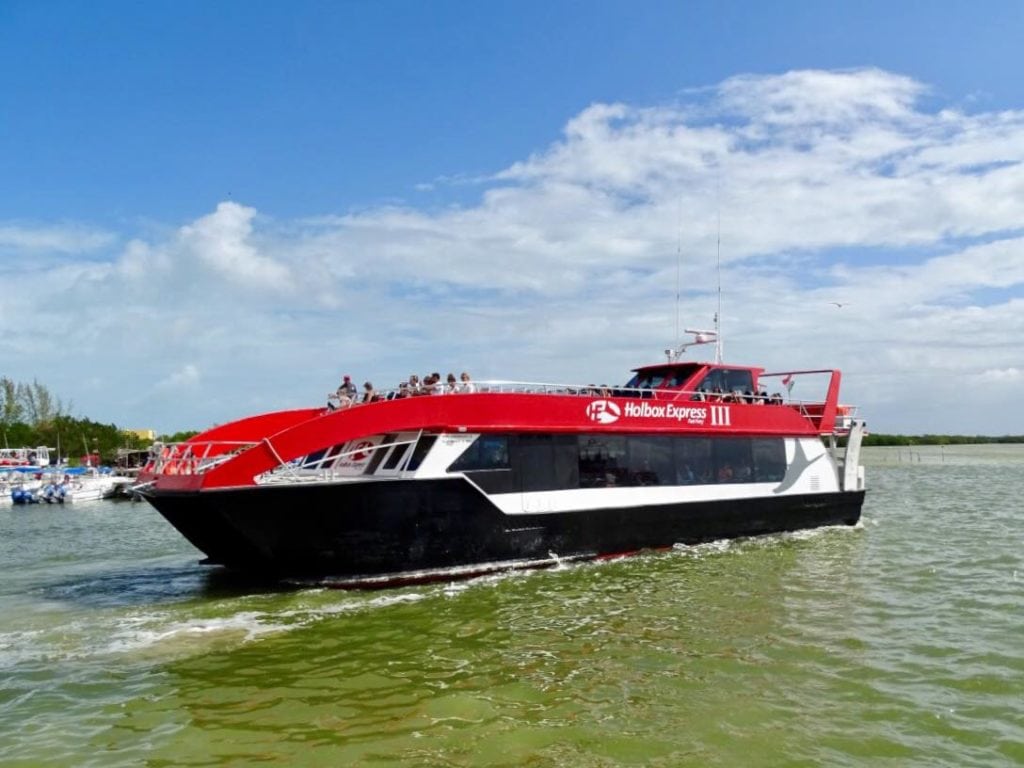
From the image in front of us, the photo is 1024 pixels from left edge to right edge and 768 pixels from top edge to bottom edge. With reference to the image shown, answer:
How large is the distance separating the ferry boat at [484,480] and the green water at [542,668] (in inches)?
24.5

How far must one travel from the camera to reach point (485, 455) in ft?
42.5

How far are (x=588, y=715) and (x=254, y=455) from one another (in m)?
→ 6.53

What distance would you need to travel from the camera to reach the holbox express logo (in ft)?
47.0

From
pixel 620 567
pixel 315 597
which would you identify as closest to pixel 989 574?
pixel 620 567

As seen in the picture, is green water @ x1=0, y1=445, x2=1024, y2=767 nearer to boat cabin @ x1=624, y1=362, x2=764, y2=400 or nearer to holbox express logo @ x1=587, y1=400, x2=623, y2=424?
holbox express logo @ x1=587, y1=400, x2=623, y2=424

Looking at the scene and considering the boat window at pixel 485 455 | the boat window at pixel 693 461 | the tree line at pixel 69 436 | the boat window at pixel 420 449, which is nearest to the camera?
the boat window at pixel 420 449

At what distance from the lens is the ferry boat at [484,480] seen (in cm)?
1165

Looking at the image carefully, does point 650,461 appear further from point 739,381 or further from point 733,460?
point 739,381

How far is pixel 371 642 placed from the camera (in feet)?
30.5

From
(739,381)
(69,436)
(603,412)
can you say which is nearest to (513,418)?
(603,412)

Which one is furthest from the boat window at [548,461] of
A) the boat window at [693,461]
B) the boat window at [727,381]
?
the boat window at [727,381]

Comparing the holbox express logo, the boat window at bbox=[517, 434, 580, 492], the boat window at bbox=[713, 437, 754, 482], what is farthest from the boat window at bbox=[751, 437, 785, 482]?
the boat window at bbox=[517, 434, 580, 492]

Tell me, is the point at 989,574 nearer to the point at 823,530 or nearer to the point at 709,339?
the point at 823,530

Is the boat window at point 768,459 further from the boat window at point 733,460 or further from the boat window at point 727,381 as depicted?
the boat window at point 727,381
